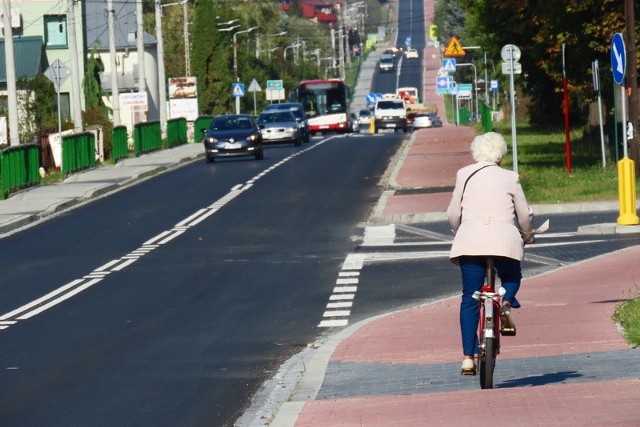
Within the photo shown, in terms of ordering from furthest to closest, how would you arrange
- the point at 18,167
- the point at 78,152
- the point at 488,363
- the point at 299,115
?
the point at 299,115
the point at 78,152
the point at 18,167
the point at 488,363

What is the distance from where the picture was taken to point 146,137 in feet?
189

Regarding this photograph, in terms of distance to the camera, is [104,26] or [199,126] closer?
[199,126]

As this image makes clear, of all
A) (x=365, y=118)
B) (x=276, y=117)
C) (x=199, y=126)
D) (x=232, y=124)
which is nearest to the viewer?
(x=232, y=124)

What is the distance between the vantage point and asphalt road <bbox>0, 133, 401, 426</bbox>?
1149 cm

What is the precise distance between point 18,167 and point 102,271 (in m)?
17.9

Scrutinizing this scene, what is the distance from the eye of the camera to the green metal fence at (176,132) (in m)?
63.3

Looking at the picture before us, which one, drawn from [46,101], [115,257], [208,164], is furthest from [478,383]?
[46,101]

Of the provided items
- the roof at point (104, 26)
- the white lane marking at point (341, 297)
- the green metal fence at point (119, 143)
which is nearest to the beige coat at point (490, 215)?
the white lane marking at point (341, 297)

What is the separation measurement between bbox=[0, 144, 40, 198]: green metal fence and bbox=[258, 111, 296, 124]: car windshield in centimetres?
2187

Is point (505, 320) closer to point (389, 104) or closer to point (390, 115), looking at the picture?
point (390, 115)

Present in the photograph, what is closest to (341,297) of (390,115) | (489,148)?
(489,148)

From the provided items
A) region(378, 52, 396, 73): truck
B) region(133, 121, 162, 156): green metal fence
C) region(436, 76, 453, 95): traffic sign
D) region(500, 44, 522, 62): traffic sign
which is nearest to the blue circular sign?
region(500, 44, 522, 62): traffic sign

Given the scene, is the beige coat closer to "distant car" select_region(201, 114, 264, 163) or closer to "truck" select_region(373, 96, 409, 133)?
"distant car" select_region(201, 114, 264, 163)

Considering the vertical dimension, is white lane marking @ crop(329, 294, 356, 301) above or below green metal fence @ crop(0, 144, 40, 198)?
below
